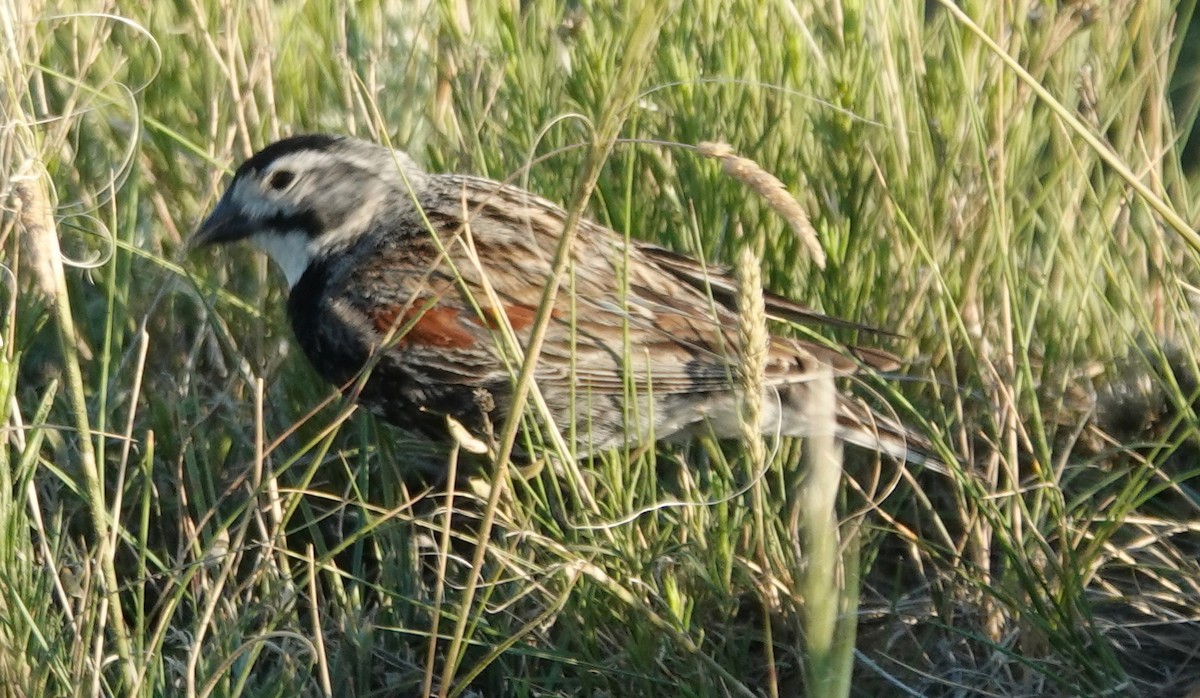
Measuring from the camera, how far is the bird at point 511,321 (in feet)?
12.9

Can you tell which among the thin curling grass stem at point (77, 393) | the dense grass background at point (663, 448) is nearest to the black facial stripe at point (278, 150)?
the dense grass background at point (663, 448)

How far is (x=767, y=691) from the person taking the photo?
331cm

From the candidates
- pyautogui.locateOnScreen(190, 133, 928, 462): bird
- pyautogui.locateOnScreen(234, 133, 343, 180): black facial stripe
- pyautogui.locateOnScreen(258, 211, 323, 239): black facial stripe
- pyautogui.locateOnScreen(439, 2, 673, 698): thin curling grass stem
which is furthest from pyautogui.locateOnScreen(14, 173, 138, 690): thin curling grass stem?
pyautogui.locateOnScreen(258, 211, 323, 239): black facial stripe

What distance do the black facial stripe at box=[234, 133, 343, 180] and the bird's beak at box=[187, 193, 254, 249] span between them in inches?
3.7

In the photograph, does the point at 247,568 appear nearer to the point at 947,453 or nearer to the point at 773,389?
the point at 773,389

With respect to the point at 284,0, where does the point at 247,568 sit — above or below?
below

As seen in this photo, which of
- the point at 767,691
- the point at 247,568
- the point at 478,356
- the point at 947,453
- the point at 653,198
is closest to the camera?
the point at 947,453

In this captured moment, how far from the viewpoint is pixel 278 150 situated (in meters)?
4.19

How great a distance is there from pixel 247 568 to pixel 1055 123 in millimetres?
2223

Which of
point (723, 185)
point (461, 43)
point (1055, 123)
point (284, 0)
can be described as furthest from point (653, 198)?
point (284, 0)

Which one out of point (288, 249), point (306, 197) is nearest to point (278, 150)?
point (306, 197)

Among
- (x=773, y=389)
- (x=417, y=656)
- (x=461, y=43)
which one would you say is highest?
(x=461, y=43)

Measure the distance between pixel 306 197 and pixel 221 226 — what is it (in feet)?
0.85

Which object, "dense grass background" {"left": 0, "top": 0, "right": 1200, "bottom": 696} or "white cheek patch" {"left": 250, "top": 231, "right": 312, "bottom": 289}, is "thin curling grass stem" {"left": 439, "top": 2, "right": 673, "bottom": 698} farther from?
"white cheek patch" {"left": 250, "top": 231, "right": 312, "bottom": 289}
